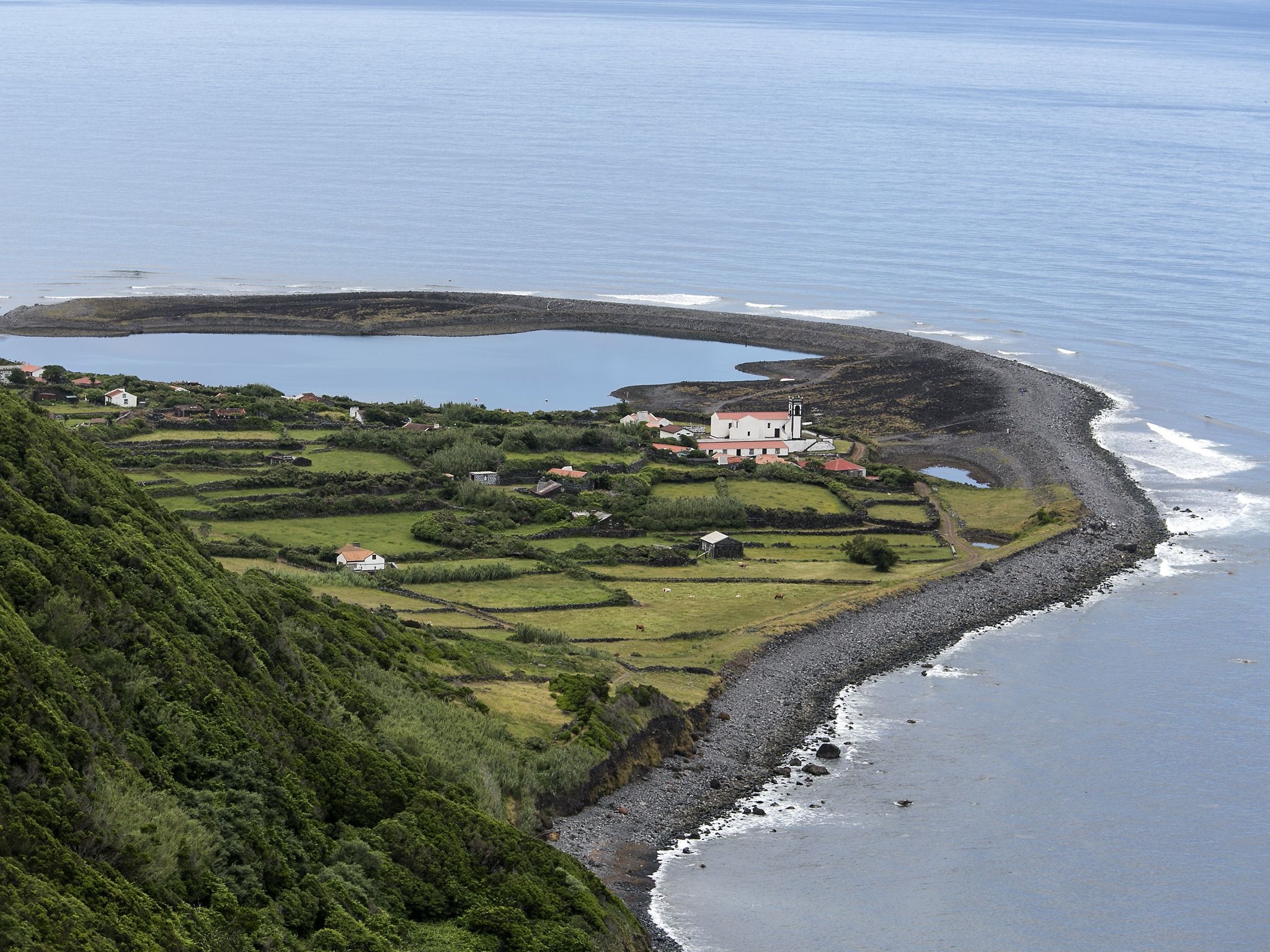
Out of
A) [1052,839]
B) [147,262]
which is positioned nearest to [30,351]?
[147,262]

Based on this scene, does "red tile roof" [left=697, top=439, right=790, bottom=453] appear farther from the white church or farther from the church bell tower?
the church bell tower

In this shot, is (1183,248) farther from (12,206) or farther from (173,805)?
(173,805)

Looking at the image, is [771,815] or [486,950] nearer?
[486,950]

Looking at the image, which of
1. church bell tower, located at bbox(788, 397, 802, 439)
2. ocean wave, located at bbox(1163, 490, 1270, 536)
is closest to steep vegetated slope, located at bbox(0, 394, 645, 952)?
ocean wave, located at bbox(1163, 490, 1270, 536)

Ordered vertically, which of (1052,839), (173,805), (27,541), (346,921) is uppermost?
(27,541)


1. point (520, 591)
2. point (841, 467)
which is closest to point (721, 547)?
point (520, 591)

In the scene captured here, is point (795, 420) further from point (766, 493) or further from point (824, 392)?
point (824, 392)
